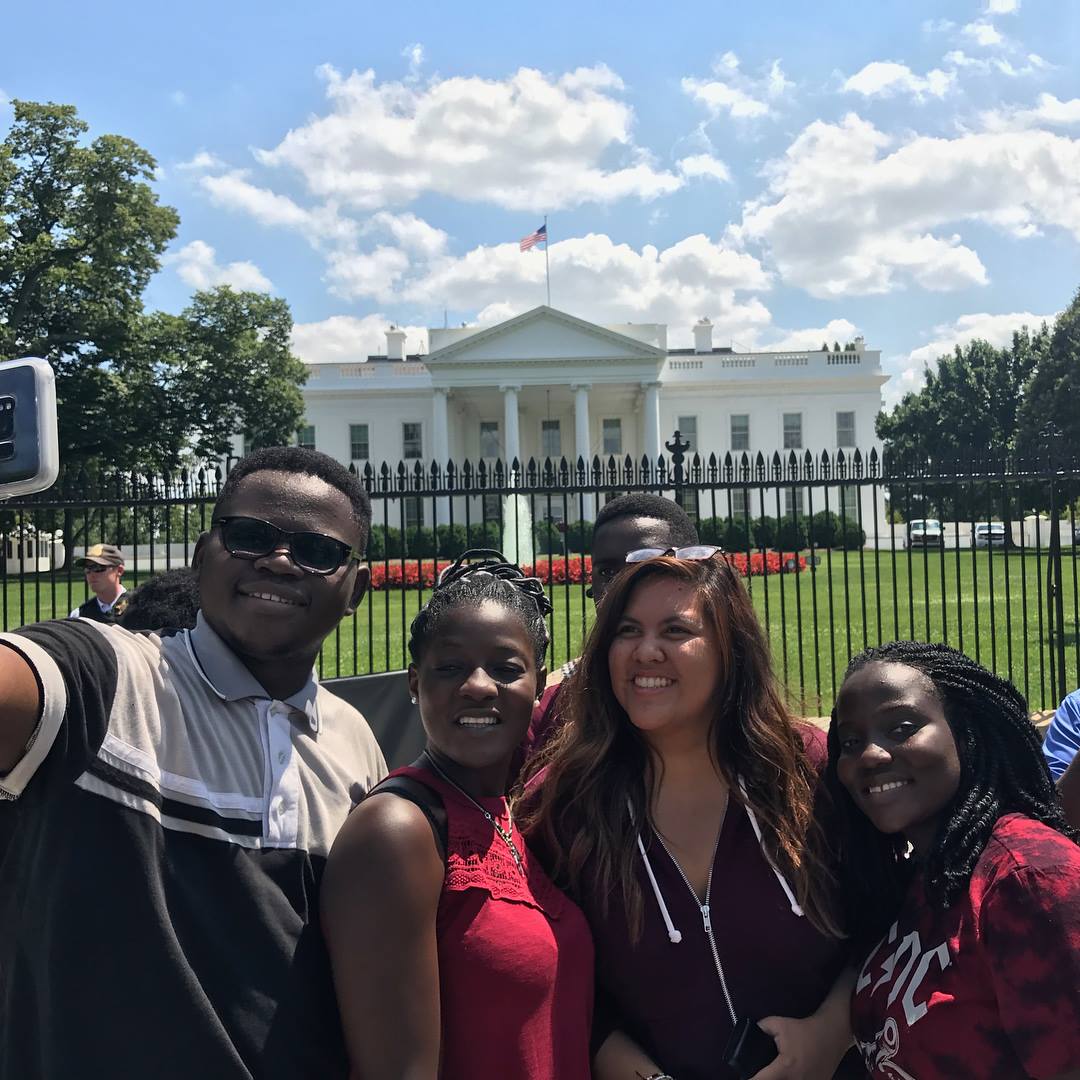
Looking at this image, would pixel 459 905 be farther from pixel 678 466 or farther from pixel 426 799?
pixel 678 466

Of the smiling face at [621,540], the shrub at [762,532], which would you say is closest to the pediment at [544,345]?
the shrub at [762,532]

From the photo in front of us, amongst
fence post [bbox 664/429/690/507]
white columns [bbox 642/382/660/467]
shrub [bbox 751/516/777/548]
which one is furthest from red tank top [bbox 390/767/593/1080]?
white columns [bbox 642/382/660/467]

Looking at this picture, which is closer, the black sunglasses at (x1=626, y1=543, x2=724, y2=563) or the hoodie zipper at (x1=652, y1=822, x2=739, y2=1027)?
the hoodie zipper at (x1=652, y1=822, x2=739, y2=1027)

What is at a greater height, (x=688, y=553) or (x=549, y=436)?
(x=549, y=436)

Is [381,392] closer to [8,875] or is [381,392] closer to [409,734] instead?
[409,734]

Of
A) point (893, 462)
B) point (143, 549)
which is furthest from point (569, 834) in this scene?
point (143, 549)

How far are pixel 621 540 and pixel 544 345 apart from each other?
47184 mm

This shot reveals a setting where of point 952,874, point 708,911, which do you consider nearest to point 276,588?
point 708,911

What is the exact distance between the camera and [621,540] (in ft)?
10.6

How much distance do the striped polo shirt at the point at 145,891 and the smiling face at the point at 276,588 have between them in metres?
0.18

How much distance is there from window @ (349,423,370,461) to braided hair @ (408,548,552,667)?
171ft

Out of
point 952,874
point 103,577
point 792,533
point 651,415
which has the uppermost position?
point 651,415

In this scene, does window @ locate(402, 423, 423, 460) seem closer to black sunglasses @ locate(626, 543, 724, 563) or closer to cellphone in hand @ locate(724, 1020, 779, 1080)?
black sunglasses @ locate(626, 543, 724, 563)

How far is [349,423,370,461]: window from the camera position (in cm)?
5347
